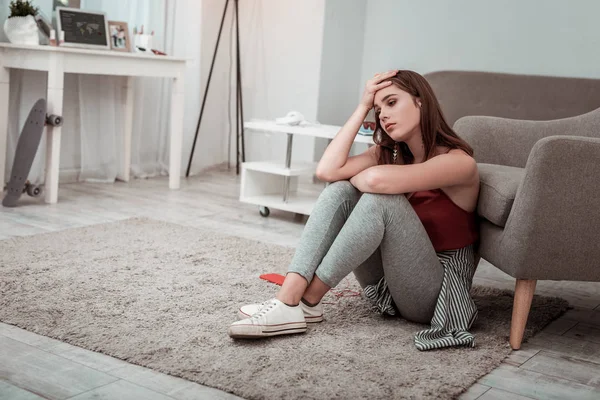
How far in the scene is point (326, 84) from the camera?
16.5 ft

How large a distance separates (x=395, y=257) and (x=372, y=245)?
3.2 inches

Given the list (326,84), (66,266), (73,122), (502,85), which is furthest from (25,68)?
(502,85)

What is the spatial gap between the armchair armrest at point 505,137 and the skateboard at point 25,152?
1912 mm

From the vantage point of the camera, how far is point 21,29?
3.61 meters

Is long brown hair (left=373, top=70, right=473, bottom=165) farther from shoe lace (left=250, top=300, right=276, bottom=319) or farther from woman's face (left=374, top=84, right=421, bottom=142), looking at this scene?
shoe lace (left=250, top=300, right=276, bottom=319)

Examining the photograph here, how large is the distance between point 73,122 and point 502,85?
2.32 metres

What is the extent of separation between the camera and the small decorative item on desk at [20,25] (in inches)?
142

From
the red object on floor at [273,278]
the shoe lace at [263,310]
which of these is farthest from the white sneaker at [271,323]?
the red object on floor at [273,278]

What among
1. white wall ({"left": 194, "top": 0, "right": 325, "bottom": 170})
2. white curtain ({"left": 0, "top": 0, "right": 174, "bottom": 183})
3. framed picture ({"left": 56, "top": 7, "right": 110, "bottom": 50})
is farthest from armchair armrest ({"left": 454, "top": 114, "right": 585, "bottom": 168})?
white wall ({"left": 194, "top": 0, "right": 325, "bottom": 170})

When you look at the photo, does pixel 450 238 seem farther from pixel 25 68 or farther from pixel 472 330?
pixel 25 68

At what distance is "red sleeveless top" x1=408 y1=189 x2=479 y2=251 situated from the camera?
2.02 metres

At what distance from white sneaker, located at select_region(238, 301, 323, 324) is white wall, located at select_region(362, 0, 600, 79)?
2.71m

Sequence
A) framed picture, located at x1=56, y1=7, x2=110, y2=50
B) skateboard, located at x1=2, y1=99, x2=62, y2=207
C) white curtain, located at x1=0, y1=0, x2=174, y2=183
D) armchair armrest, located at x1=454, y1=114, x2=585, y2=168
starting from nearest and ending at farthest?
armchair armrest, located at x1=454, y1=114, x2=585, y2=168 < skateboard, located at x1=2, y1=99, x2=62, y2=207 < framed picture, located at x1=56, y1=7, x2=110, y2=50 < white curtain, located at x1=0, y1=0, x2=174, y2=183

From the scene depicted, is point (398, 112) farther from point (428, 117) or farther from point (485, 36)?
point (485, 36)
